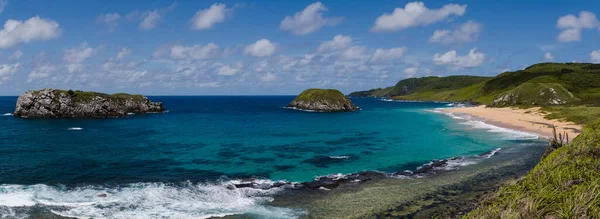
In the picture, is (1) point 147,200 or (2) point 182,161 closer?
(1) point 147,200

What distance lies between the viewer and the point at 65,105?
424 ft

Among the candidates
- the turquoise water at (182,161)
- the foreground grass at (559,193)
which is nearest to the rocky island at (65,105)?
the turquoise water at (182,161)

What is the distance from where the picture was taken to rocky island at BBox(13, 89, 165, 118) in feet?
415

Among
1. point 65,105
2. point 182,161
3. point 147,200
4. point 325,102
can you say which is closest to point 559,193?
point 147,200

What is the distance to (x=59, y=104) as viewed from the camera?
128625 millimetres

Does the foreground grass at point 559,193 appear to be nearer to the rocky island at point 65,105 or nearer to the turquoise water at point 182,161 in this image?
the turquoise water at point 182,161

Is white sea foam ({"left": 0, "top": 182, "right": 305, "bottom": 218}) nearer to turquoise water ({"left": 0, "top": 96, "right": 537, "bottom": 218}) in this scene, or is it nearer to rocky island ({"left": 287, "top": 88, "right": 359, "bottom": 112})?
turquoise water ({"left": 0, "top": 96, "right": 537, "bottom": 218})

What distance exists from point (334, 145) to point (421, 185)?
3234 cm

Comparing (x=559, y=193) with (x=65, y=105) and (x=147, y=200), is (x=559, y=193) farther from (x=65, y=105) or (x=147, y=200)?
(x=65, y=105)

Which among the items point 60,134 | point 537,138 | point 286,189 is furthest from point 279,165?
point 60,134

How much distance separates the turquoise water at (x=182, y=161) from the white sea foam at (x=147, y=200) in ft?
0.30

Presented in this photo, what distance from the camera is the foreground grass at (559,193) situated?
1415cm

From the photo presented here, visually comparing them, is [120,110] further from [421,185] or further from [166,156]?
[421,185]

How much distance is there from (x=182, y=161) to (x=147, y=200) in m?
19.6
